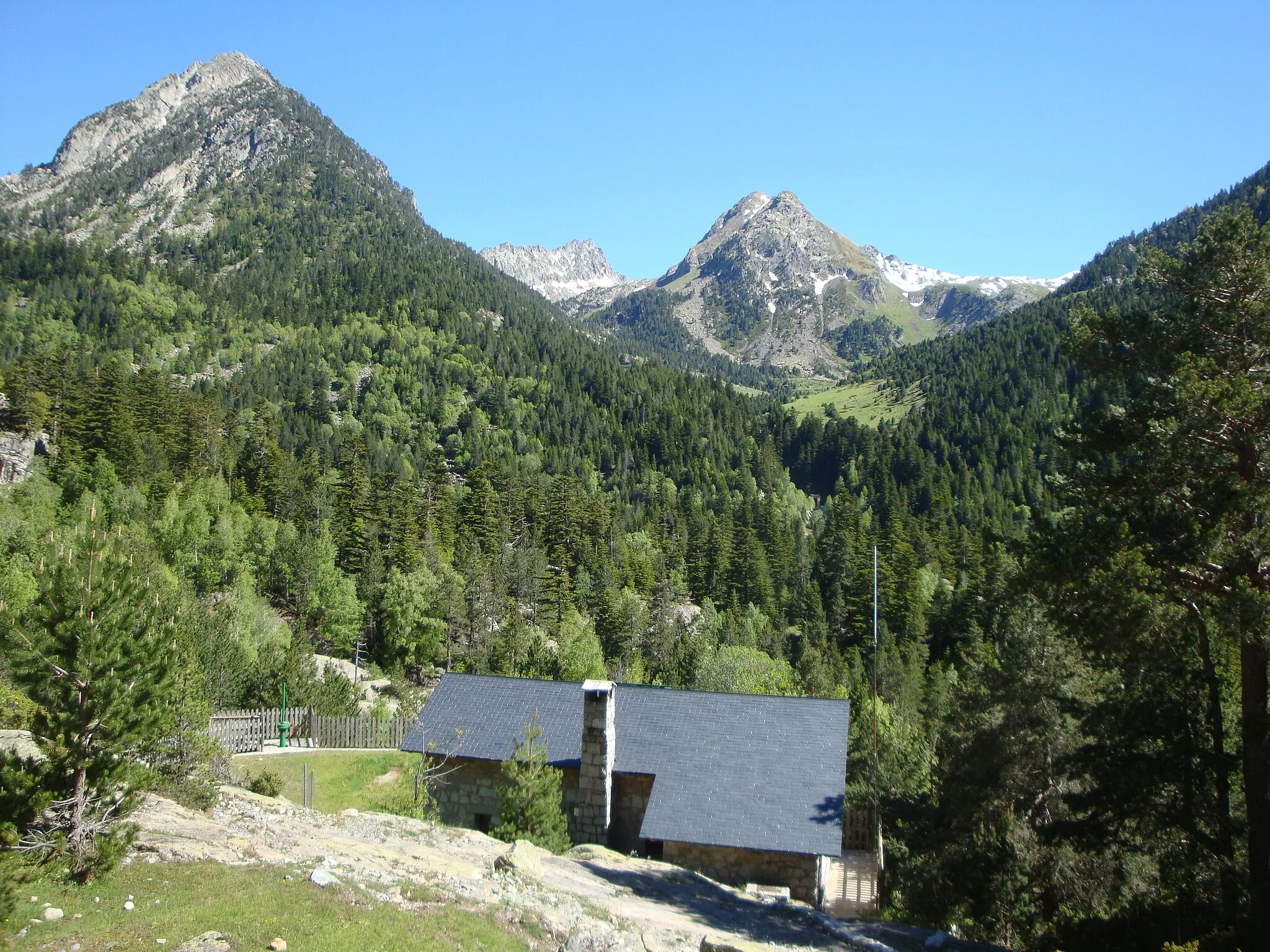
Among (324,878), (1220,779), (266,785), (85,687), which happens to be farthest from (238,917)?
(1220,779)

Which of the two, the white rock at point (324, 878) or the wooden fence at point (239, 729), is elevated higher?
the white rock at point (324, 878)

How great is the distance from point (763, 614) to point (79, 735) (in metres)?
86.8

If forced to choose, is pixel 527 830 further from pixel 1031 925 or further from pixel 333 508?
pixel 333 508

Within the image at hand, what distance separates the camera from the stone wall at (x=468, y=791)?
23.1 metres

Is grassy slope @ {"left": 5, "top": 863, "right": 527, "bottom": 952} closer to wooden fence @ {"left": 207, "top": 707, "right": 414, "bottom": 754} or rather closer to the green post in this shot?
the green post

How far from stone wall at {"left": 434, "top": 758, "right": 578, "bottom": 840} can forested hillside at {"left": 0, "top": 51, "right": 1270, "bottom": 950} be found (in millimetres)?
7300

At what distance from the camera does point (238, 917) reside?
9.91m

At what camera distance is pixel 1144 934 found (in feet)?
48.8

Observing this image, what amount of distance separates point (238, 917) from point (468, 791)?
13.9 meters

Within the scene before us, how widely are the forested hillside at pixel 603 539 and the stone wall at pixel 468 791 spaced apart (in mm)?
7300

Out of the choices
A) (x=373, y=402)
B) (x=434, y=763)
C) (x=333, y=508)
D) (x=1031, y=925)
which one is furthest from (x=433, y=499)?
(x=1031, y=925)

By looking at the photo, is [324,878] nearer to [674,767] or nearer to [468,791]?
[468,791]

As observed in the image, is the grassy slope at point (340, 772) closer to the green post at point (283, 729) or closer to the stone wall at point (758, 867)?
the green post at point (283, 729)

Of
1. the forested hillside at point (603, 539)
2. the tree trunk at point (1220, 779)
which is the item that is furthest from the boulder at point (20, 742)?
the tree trunk at point (1220, 779)
